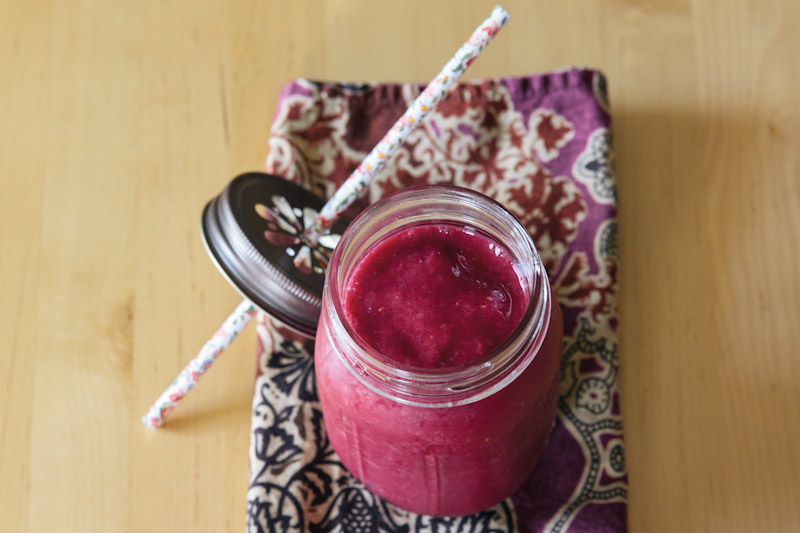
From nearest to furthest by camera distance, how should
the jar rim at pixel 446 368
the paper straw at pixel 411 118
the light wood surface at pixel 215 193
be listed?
1. the jar rim at pixel 446 368
2. the paper straw at pixel 411 118
3. the light wood surface at pixel 215 193

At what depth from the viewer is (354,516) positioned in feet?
2.36

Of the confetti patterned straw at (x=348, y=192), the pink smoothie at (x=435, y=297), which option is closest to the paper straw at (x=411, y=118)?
the confetti patterned straw at (x=348, y=192)

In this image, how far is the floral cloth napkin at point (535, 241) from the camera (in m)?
0.72

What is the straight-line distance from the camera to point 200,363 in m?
0.73

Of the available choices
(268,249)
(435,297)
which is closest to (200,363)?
(268,249)

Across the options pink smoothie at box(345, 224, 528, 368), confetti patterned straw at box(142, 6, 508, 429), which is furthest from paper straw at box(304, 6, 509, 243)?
pink smoothie at box(345, 224, 528, 368)

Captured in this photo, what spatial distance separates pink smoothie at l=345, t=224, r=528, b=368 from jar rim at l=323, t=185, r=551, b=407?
1 cm

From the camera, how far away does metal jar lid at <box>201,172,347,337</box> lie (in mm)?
677

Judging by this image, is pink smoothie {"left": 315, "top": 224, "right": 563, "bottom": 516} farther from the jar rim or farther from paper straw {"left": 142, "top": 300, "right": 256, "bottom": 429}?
paper straw {"left": 142, "top": 300, "right": 256, "bottom": 429}

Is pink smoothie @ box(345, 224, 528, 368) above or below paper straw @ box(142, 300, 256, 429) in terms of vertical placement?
above

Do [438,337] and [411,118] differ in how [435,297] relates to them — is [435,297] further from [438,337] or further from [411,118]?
[411,118]

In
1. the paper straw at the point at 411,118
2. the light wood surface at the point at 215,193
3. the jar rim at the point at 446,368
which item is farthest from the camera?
the light wood surface at the point at 215,193

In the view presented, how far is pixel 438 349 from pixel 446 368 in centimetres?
3

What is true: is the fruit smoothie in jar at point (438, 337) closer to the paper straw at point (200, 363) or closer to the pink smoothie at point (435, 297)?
the pink smoothie at point (435, 297)
